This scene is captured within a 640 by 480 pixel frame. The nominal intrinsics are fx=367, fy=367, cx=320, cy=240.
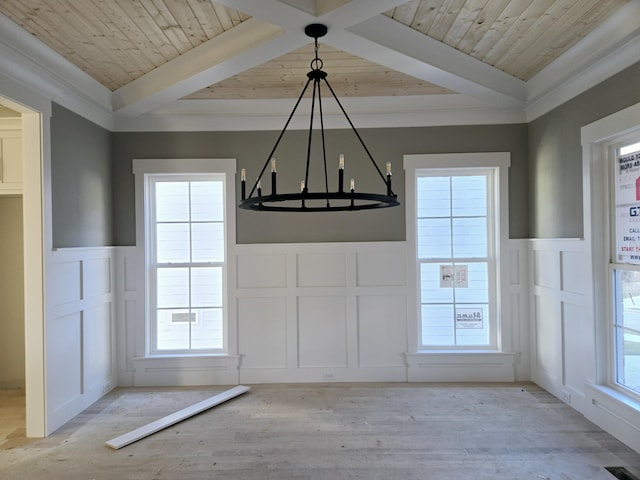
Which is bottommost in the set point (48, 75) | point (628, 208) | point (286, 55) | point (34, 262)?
point (34, 262)

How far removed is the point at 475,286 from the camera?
11.9 ft

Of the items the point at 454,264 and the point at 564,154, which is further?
the point at 454,264

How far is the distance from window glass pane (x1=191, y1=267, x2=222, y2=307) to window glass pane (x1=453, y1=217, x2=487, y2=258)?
7.74 ft

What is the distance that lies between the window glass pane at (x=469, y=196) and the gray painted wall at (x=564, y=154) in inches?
16.8

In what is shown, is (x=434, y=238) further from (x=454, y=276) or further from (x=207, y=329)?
(x=207, y=329)

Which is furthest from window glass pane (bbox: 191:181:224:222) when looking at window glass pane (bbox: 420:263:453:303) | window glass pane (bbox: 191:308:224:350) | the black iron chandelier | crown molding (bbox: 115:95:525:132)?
window glass pane (bbox: 420:263:453:303)

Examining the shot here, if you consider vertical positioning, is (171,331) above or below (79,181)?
below

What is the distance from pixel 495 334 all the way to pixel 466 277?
0.62 metres

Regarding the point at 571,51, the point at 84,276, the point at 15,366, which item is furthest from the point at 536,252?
the point at 15,366

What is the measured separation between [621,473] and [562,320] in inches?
47.0

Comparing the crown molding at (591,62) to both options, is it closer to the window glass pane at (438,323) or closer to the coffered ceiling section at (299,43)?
the coffered ceiling section at (299,43)

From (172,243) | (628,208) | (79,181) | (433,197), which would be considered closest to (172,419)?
(172,243)

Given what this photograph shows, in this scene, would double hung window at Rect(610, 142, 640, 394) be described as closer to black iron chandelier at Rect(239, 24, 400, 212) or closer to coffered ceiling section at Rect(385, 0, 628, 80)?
coffered ceiling section at Rect(385, 0, 628, 80)

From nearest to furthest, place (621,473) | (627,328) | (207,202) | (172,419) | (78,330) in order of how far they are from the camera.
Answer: (621,473)
(627,328)
(172,419)
(78,330)
(207,202)
